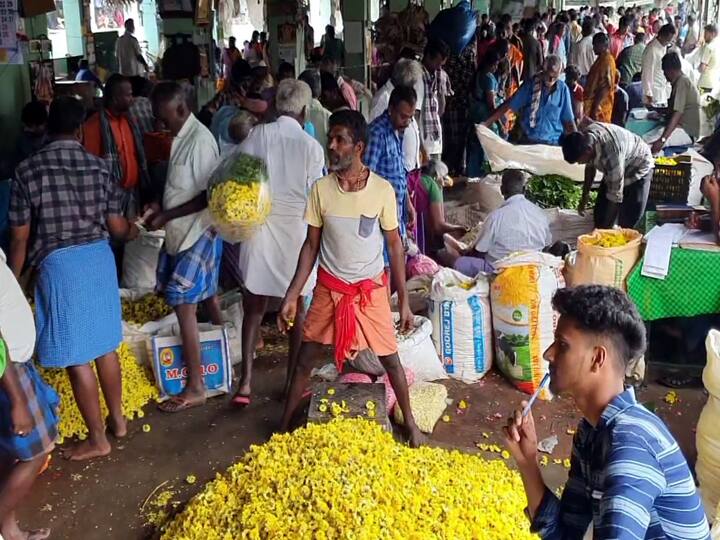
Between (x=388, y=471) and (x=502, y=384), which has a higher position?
(x=388, y=471)

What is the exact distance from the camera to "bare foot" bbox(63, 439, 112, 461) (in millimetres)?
4086

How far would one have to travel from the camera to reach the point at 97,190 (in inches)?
149

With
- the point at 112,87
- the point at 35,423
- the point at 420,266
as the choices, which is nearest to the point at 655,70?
the point at 420,266

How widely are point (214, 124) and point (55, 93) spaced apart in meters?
2.75

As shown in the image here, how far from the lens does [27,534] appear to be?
3.44 metres

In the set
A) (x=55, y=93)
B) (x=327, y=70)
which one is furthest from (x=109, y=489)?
(x=327, y=70)

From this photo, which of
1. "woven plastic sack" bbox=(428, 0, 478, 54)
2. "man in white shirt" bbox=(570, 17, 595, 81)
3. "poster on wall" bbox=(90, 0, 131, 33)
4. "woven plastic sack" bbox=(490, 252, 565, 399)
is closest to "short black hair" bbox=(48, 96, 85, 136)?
"woven plastic sack" bbox=(490, 252, 565, 399)

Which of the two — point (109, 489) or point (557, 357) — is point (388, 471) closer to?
point (557, 357)

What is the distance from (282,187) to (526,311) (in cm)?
161

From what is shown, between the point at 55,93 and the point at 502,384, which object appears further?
the point at 55,93

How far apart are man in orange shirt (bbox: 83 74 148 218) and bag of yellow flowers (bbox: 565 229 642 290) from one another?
3.02 meters

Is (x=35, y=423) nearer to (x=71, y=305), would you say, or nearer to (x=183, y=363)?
(x=71, y=305)

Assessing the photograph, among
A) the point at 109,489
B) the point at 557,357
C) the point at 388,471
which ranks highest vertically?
the point at 557,357

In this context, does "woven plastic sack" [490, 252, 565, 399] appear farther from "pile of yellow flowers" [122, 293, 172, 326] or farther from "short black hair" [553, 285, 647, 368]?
"short black hair" [553, 285, 647, 368]
